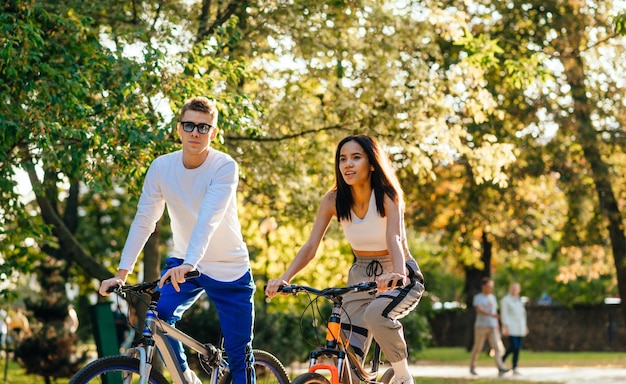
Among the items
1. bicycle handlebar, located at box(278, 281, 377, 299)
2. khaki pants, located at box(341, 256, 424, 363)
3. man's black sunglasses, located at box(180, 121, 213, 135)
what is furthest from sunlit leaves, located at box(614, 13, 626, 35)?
man's black sunglasses, located at box(180, 121, 213, 135)

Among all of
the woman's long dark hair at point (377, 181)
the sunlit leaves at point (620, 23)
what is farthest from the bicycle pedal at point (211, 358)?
the sunlit leaves at point (620, 23)

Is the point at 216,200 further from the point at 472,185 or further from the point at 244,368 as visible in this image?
the point at 472,185

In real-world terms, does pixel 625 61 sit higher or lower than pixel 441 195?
higher

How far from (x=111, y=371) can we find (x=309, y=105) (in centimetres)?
1145

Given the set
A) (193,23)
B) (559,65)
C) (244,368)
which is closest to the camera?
(244,368)

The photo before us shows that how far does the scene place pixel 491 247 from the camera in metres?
35.0

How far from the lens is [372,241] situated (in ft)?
21.0

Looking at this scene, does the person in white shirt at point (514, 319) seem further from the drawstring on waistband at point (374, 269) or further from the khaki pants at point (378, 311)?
the drawstring on waistband at point (374, 269)

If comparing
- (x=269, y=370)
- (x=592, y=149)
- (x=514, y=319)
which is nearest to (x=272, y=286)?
(x=269, y=370)

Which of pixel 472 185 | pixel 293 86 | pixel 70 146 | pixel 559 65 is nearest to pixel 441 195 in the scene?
pixel 472 185

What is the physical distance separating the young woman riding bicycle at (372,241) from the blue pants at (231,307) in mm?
270

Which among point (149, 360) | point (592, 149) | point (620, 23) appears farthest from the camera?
point (592, 149)

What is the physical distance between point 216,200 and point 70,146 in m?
5.91

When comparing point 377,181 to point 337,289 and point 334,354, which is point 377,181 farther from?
point 334,354
